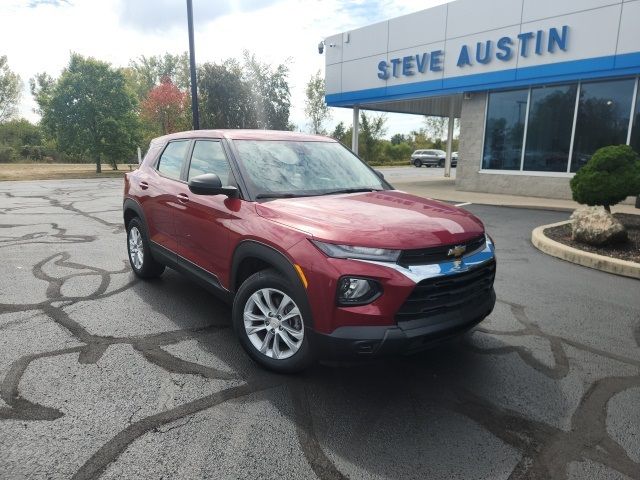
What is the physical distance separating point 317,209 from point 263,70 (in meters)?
37.2

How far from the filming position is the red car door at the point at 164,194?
4375 millimetres

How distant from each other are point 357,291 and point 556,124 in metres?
13.8

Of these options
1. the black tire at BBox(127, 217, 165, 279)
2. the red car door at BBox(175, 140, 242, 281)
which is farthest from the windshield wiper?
the black tire at BBox(127, 217, 165, 279)

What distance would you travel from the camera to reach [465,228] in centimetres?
309

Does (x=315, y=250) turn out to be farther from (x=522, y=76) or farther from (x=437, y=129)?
(x=437, y=129)

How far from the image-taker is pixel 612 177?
785 cm

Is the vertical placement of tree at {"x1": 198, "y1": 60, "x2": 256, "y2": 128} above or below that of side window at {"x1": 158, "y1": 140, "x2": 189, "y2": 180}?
above

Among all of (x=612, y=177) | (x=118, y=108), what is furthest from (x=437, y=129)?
(x=612, y=177)

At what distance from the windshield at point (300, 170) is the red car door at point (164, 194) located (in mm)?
989

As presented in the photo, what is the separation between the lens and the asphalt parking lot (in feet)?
7.59

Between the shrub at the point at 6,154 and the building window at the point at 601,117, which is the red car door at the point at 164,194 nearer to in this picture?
the building window at the point at 601,117

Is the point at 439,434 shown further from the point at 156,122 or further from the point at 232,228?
the point at 156,122

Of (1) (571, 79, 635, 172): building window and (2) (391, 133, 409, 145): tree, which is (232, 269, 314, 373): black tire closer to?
(1) (571, 79, 635, 172): building window

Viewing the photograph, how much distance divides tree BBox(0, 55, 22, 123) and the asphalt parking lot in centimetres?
5295
